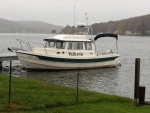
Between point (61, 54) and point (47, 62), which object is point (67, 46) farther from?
point (47, 62)

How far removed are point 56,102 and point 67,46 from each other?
21.6m

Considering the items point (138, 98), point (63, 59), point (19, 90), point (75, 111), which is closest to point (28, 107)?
point (75, 111)

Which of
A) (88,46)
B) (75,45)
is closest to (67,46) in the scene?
(75,45)

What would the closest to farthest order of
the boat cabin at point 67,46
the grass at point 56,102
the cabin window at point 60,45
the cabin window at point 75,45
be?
the grass at point 56,102 < the boat cabin at point 67,46 < the cabin window at point 60,45 < the cabin window at point 75,45

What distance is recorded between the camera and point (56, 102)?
41.3 feet

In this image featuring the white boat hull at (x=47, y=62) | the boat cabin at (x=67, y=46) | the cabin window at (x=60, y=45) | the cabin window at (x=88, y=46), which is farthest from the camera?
the cabin window at (x=88, y=46)

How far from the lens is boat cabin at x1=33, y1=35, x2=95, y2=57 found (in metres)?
33.7

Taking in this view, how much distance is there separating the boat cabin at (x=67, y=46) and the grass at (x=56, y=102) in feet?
59.6

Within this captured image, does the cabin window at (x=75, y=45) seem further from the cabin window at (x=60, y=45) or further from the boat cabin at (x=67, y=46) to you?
the cabin window at (x=60, y=45)

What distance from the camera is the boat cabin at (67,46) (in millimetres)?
33656

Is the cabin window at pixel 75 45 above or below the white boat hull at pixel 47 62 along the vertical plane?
above

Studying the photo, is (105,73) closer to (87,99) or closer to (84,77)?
(84,77)

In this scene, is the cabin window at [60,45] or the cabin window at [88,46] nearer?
the cabin window at [60,45]

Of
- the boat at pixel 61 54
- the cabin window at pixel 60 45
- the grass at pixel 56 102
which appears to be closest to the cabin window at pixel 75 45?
the boat at pixel 61 54
